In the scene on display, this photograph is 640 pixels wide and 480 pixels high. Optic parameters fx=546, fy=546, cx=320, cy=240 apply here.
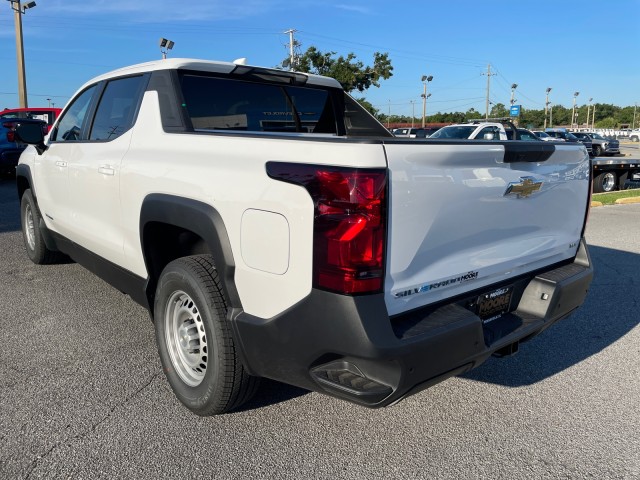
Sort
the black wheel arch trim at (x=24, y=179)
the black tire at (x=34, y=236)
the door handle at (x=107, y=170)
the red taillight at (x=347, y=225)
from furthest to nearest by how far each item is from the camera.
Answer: the black tire at (x=34, y=236) < the black wheel arch trim at (x=24, y=179) < the door handle at (x=107, y=170) < the red taillight at (x=347, y=225)

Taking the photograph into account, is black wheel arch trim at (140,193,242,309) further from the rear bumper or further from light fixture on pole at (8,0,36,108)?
light fixture on pole at (8,0,36,108)

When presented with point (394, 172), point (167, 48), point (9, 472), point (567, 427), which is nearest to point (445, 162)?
point (394, 172)

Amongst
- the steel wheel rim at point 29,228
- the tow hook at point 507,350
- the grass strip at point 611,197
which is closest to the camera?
the tow hook at point 507,350

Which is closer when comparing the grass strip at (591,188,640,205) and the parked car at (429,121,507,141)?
the grass strip at (591,188,640,205)

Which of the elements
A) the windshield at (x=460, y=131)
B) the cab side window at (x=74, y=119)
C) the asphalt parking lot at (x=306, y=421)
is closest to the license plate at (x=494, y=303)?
the asphalt parking lot at (x=306, y=421)

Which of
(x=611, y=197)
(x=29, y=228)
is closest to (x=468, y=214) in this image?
(x=29, y=228)

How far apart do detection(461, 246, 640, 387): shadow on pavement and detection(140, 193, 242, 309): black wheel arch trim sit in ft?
6.06

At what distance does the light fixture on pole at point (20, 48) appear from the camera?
2523 centimetres

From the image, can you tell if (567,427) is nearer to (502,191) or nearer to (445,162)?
(502,191)

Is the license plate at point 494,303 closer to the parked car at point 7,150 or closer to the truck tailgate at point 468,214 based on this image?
the truck tailgate at point 468,214

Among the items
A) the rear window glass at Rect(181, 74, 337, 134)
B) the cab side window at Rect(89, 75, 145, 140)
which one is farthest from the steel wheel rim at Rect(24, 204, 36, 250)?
the rear window glass at Rect(181, 74, 337, 134)

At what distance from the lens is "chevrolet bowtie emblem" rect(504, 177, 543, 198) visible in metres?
2.73

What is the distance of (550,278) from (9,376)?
3346 mm

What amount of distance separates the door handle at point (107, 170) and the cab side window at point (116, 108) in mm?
229
